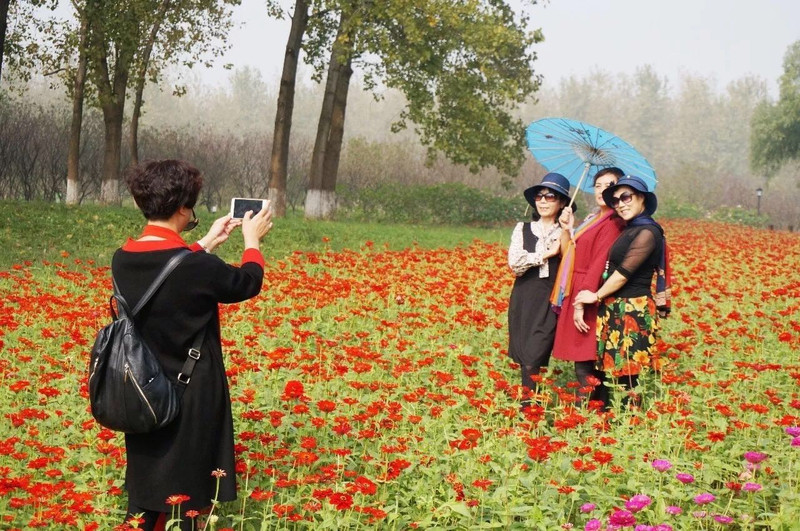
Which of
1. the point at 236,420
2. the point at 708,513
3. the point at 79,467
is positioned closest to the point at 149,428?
the point at 79,467

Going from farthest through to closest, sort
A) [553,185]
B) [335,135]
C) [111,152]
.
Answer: [335,135] → [111,152] → [553,185]

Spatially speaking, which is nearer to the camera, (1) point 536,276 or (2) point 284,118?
(1) point 536,276

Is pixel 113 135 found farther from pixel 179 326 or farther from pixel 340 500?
pixel 340 500

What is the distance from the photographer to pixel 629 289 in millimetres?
6320

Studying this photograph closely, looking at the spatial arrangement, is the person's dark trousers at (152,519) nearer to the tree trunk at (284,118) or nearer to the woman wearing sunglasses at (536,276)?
the woman wearing sunglasses at (536,276)

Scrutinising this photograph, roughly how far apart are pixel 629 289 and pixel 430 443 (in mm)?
1960

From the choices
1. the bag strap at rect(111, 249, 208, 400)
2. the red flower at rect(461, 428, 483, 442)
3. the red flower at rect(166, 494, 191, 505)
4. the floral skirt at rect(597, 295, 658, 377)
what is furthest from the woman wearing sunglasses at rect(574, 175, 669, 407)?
the red flower at rect(166, 494, 191, 505)

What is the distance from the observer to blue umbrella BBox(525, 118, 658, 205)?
6723 millimetres

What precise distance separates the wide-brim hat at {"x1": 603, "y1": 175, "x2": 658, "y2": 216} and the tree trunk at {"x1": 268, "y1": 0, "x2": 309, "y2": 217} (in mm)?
16810

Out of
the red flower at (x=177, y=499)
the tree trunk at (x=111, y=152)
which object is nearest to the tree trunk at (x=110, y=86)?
the tree trunk at (x=111, y=152)

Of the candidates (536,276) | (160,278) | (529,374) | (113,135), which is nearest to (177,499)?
(160,278)

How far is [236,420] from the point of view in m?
5.66

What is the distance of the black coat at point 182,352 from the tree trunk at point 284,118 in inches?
746

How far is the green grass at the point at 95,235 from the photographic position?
50.1 feet
